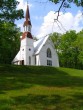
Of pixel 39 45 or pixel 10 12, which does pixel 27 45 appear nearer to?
pixel 39 45

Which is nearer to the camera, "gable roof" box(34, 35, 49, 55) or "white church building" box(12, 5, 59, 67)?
"white church building" box(12, 5, 59, 67)

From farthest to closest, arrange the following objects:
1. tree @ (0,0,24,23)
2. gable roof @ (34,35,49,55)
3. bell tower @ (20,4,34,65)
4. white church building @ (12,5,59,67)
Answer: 1. bell tower @ (20,4,34,65)
2. gable roof @ (34,35,49,55)
3. white church building @ (12,5,59,67)
4. tree @ (0,0,24,23)

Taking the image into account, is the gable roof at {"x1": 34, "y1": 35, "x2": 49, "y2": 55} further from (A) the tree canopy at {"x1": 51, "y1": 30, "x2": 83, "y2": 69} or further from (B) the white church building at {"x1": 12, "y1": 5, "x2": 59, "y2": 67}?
(A) the tree canopy at {"x1": 51, "y1": 30, "x2": 83, "y2": 69}

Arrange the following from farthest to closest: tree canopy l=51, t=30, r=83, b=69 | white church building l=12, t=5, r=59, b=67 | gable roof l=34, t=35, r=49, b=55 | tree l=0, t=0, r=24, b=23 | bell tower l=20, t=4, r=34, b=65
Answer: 1. tree canopy l=51, t=30, r=83, b=69
2. bell tower l=20, t=4, r=34, b=65
3. gable roof l=34, t=35, r=49, b=55
4. white church building l=12, t=5, r=59, b=67
5. tree l=0, t=0, r=24, b=23

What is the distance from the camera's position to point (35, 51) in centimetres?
7119

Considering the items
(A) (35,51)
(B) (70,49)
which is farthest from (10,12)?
(B) (70,49)

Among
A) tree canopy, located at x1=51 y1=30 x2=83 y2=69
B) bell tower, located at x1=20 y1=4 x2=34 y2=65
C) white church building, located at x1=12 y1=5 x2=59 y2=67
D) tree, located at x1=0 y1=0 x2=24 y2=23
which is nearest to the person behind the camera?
tree, located at x1=0 y1=0 x2=24 y2=23

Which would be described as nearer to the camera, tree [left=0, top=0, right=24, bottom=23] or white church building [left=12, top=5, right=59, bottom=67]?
tree [left=0, top=0, right=24, bottom=23]

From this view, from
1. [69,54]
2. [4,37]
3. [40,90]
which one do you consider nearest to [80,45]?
[69,54]

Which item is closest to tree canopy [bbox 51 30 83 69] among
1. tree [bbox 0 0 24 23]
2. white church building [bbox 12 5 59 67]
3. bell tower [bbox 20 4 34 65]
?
white church building [bbox 12 5 59 67]

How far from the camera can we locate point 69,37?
8981cm

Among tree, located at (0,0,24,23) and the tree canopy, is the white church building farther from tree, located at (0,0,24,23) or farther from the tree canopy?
tree, located at (0,0,24,23)

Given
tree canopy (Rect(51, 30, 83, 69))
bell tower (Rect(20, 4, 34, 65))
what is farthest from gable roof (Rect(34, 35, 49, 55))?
tree canopy (Rect(51, 30, 83, 69))

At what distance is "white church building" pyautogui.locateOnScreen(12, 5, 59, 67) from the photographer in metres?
69.4
